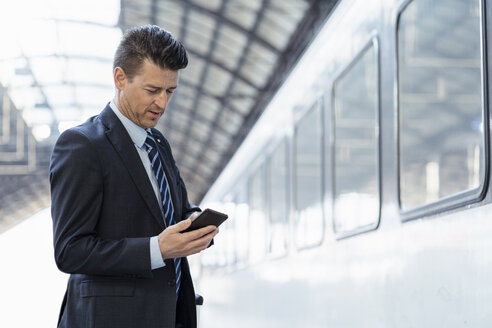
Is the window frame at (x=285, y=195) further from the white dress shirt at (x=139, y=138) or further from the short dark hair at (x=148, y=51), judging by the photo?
the short dark hair at (x=148, y=51)

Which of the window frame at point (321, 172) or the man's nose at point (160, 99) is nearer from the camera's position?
the man's nose at point (160, 99)

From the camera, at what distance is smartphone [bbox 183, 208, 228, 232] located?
95.3 inches

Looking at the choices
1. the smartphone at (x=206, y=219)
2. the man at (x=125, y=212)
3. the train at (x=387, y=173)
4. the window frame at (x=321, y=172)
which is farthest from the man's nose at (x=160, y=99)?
the window frame at (x=321, y=172)

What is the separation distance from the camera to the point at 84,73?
65.5 ft

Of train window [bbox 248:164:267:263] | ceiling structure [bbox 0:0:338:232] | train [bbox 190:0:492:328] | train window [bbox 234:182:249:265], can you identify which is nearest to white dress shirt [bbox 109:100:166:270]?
train [bbox 190:0:492:328]

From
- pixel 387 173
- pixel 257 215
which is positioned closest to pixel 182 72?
pixel 257 215

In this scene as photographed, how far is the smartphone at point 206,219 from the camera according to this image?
2.42 metres

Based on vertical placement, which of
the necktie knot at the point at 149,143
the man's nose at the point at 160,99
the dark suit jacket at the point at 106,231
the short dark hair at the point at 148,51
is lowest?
the dark suit jacket at the point at 106,231

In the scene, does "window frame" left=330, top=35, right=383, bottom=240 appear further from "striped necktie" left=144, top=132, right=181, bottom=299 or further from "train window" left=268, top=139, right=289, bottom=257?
"train window" left=268, top=139, right=289, bottom=257

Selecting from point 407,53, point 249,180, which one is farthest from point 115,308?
point 249,180

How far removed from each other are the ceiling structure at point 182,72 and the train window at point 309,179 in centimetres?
252

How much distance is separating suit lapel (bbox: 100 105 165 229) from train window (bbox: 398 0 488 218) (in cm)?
108

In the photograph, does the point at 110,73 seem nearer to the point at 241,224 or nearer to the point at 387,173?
the point at 241,224

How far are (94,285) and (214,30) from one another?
41.0ft
